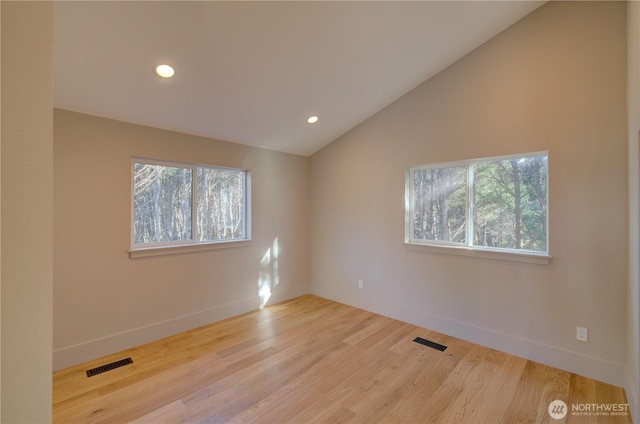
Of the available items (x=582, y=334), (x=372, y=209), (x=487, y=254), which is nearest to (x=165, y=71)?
(x=372, y=209)

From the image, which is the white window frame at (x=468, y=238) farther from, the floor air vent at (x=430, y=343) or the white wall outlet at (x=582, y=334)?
the floor air vent at (x=430, y=343)

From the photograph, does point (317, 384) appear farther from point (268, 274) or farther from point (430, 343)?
point (268, 274)

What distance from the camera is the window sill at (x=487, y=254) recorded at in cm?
262

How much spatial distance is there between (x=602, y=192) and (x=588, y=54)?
1.14 meters

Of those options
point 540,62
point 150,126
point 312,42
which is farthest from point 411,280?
Result: point 150,126

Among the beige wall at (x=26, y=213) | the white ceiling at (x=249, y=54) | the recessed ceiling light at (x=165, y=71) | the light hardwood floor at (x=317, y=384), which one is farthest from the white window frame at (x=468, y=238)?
the beige wall at (x=26, y=213)

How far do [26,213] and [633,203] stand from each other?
3.07 meters

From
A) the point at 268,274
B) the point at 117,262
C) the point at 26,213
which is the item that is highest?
the point at 26,213

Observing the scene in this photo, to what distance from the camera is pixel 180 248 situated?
127 inches

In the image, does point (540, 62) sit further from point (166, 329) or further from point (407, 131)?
point (166, 329)

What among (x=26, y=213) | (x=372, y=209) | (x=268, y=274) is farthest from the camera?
(x=268, y=274)

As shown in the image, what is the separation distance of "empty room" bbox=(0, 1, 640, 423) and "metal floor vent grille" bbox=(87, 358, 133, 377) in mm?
15

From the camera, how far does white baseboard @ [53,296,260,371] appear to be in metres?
2.54

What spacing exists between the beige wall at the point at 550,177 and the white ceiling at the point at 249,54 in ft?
1.15
